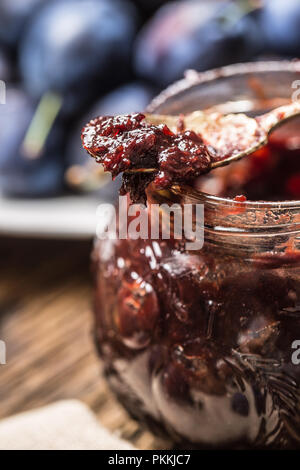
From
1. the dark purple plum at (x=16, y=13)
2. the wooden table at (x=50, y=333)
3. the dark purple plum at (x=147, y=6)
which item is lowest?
the wooden table at (x=50, y=333)

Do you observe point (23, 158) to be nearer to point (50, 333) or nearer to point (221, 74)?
point (50, 333)

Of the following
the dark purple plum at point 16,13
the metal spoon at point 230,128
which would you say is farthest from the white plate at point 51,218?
the metal spoon at point 230,128

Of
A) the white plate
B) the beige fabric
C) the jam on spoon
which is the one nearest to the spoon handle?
the jam on spoon

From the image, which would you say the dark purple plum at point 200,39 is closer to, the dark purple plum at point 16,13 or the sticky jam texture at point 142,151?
the dark purple plum at point 16,13

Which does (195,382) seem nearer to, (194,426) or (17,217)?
(194,426)

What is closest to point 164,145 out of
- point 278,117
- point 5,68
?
point 278,117

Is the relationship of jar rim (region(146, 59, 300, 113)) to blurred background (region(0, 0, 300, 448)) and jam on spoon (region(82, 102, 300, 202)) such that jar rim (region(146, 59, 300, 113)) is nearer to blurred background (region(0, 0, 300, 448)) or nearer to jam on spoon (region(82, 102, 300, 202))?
jam on spoon (region(82, 102, 300, 202))

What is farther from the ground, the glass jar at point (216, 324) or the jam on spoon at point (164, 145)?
the jam on spoon at point (164, 145)
